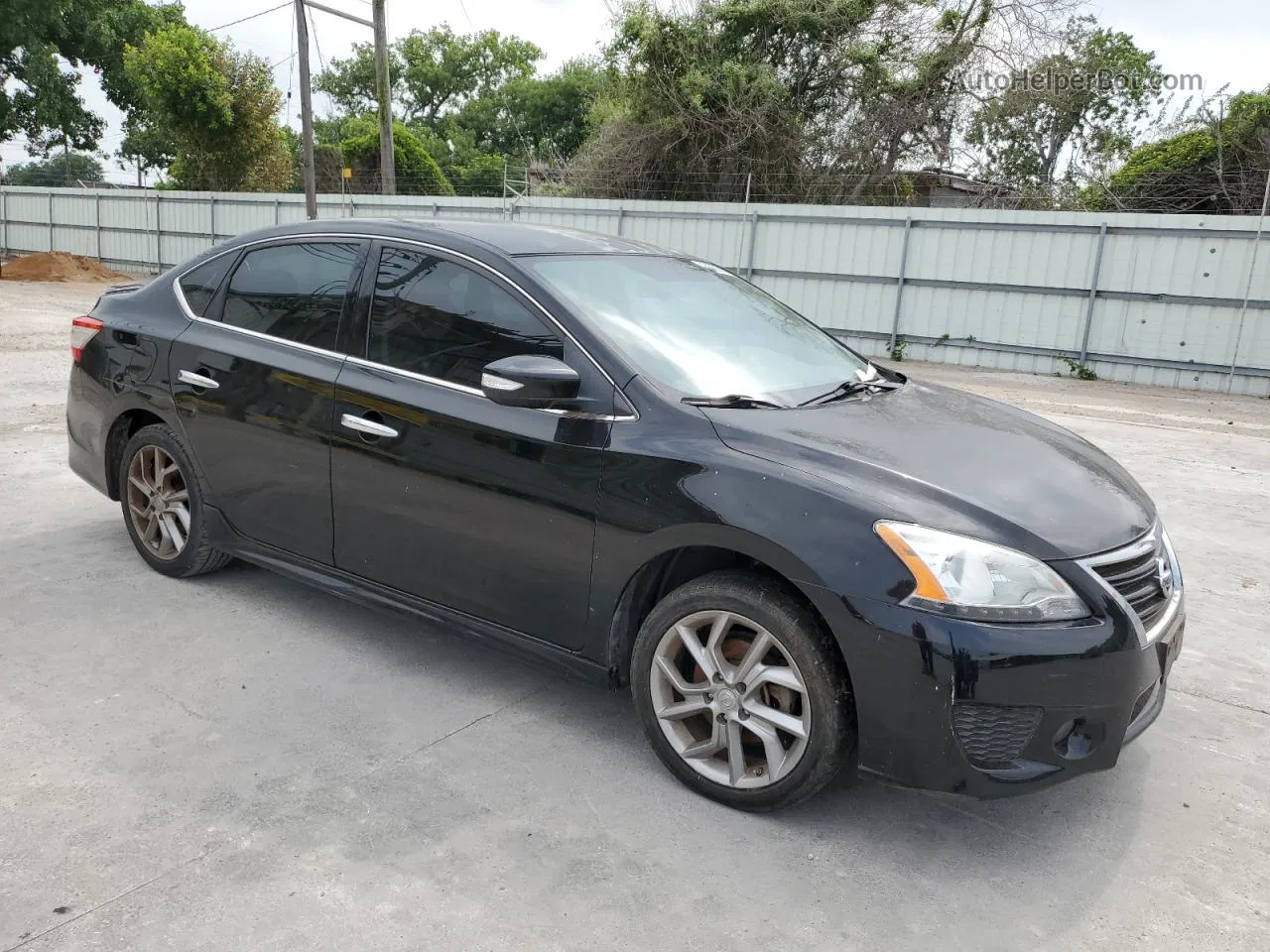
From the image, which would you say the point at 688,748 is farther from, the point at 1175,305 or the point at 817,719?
the point at 1175,305

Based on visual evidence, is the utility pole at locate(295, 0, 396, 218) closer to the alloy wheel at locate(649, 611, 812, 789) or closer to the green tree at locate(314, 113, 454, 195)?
the green tree at locate(314, 113, 454, 195)

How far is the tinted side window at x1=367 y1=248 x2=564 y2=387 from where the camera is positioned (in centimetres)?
341

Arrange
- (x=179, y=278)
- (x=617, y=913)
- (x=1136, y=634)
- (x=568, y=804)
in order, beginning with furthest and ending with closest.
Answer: (x=179, y=278) → (x=568, y=804) → (x=1136, y=634) → (x=617, y=913)

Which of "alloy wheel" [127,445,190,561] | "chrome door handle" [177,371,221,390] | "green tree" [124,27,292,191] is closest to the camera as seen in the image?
"chrome door handle" [177,371,221,390]

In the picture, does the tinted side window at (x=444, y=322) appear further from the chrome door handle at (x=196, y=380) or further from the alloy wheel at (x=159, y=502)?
Result: the alloy wheel at (x=159, y=502)

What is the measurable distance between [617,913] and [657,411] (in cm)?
137

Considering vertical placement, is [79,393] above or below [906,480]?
below

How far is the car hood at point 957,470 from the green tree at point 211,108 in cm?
2946

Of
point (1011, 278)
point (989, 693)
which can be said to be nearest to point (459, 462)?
point (989, 693)

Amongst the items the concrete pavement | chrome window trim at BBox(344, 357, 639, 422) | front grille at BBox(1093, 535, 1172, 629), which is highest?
chrome window trim at BBox(344, 357, 639, 422)

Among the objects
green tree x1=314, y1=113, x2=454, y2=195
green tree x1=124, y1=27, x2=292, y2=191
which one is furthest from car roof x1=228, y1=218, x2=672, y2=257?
green tree x1=124, y1=27, x2=292, y2=191

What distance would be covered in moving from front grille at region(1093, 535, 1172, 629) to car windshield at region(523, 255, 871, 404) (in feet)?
3.53

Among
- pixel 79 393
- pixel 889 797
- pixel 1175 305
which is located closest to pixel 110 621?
pixel 79 393

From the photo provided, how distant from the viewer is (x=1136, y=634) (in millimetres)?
2701
